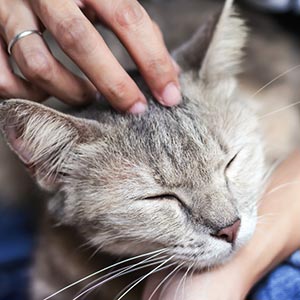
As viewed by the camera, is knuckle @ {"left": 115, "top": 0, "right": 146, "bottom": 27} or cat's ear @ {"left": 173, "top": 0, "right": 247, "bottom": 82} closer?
knuckle @ {"left": 115, "top": 0, "right": 146, "bottom": 27}

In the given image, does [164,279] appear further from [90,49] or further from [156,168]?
[90,49]

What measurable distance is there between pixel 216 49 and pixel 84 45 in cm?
34

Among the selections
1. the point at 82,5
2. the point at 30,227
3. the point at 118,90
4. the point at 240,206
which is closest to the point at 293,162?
the point at 240,206

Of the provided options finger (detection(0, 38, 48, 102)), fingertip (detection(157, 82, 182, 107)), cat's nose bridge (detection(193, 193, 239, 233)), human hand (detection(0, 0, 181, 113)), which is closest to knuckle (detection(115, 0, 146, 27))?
human hand (detection(0, 0, 181, 113))

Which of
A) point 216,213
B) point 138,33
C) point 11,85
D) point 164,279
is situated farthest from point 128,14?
point 164,279

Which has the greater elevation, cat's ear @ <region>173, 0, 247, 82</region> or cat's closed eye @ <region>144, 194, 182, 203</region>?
cat's ear @ <region>173, 0, 247, 82</region>

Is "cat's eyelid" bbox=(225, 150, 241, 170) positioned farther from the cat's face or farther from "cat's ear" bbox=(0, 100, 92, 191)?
"cat's ear" bbox=(0, 100, 92, 191)

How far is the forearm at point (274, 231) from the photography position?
1206 millimetres

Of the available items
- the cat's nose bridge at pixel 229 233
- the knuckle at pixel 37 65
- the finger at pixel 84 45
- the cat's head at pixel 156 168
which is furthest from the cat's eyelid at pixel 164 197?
the knuckle at pixel 37 65

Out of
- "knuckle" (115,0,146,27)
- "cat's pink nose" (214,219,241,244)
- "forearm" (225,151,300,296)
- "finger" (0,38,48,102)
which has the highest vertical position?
"knuckle" (115,0,146,27)

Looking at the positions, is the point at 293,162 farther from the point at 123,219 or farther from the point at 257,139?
the point at 123,219

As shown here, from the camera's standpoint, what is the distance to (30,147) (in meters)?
1.20

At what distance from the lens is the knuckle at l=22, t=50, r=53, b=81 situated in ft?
3.77

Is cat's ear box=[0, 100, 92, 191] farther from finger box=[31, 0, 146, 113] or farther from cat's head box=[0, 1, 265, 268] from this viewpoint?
finger box=[31, 0, 146, 113]
